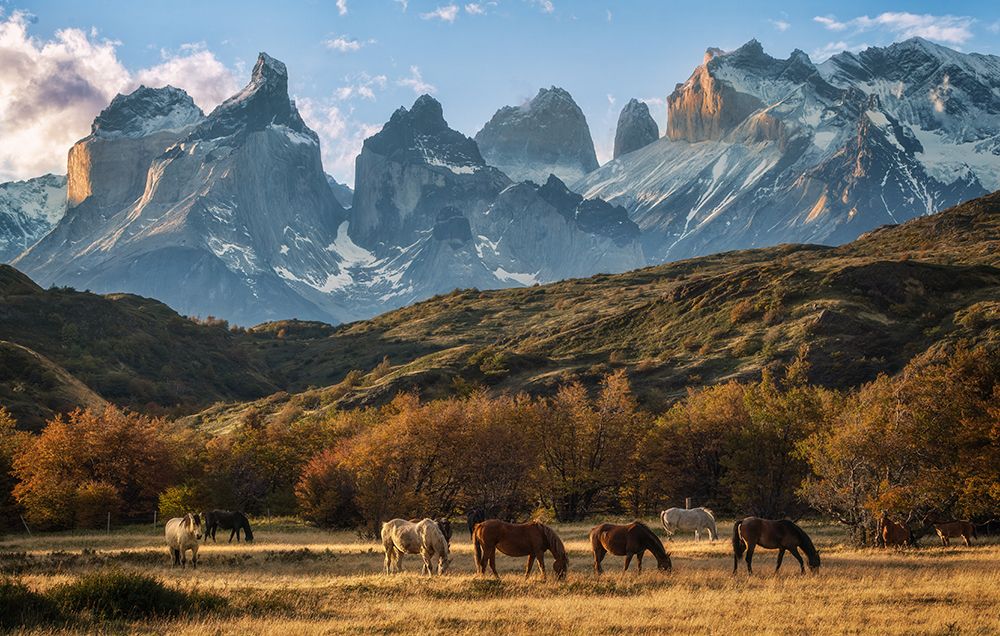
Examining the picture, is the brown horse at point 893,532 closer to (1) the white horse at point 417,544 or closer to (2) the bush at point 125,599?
(1) the white horse at point 417,544

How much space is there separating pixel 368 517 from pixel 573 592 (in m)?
28.3

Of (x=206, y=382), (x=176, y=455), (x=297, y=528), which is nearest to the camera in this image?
(x=297, y=528)

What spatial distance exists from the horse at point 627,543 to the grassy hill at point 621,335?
229ft

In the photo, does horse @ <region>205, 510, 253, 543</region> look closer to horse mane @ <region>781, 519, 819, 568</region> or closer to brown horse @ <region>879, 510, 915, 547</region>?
horse mane @ <region>781, 519, 819, 568</region>

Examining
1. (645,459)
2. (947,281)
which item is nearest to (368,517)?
(645,459)

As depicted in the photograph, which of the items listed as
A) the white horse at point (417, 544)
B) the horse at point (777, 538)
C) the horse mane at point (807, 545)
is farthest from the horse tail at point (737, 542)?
the white horse at point (417, 544)

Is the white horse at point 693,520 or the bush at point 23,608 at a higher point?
the bush at point 23,608

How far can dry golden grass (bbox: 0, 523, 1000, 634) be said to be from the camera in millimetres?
18984

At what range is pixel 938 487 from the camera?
120ft

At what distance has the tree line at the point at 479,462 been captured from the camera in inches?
2020

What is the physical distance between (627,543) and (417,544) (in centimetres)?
697

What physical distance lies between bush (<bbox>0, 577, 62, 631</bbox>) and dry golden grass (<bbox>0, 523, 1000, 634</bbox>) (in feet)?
6.44

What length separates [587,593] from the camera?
78.0ft

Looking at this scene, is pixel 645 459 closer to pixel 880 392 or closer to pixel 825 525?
pixel 825 525
